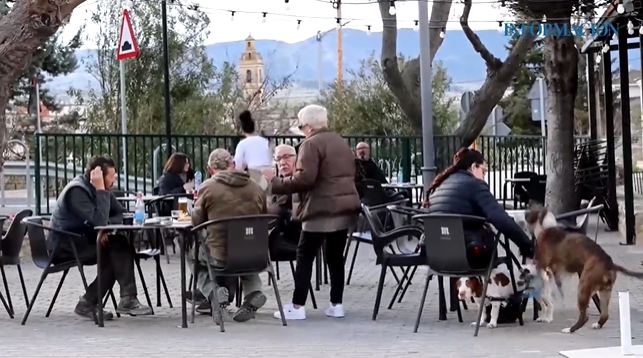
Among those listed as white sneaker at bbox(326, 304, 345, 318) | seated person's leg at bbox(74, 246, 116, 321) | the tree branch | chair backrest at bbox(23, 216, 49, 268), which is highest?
the tree branch

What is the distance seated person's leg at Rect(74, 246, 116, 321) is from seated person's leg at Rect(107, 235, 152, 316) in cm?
5

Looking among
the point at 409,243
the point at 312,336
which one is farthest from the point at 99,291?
the point at 409,243

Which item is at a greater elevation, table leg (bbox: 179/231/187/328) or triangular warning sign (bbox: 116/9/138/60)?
triangular warning sign (bbox: 116/9/138/60)

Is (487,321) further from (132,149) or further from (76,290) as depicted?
(132,149)

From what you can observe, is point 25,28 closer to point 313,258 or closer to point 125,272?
point 125,272

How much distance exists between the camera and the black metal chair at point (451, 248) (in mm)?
8703

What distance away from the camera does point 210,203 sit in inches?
370

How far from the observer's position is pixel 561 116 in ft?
52.8

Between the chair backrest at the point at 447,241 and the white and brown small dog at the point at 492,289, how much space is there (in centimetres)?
27

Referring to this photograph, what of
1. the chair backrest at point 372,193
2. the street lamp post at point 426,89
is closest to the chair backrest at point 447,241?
the chair backrest at point 372,193

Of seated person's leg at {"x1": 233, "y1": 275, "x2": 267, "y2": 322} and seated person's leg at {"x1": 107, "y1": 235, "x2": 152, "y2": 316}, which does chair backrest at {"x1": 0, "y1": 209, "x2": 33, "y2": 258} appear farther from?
seated person's leg at {"x1": 233, "y1": 275, "x2": 267, "y2": 322}

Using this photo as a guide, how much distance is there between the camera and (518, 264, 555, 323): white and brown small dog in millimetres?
8969

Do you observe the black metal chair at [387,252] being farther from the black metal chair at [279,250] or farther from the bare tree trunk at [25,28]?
the bare tree trunk at [25,28]

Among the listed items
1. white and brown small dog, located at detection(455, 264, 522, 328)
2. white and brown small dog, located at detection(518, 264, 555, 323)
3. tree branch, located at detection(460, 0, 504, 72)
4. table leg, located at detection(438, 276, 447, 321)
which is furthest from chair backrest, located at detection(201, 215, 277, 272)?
tree branch, located at detection(460, 0, 504, 72)
